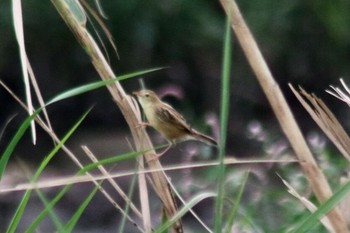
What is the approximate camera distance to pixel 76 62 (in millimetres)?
7090

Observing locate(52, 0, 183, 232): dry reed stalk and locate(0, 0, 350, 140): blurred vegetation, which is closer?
locate(52, 0, 183, 232): dry reed stalk

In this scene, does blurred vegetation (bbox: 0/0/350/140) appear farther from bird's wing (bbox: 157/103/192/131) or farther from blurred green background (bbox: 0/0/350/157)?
bird's wing (bbox: 157/103/192/131)

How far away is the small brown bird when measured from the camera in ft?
9.77

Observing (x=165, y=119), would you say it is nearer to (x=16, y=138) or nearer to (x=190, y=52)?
(x=16, y=138)

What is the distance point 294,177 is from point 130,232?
2.99m

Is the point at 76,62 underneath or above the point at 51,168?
above

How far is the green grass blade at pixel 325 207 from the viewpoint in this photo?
1.48m

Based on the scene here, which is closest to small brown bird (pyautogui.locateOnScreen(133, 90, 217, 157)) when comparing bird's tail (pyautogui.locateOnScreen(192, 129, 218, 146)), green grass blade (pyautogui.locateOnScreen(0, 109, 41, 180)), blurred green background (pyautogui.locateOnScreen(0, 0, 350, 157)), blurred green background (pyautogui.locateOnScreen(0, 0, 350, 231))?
bird's tail (pyautogui.locateOnScreen(192, 129, 218, 146))

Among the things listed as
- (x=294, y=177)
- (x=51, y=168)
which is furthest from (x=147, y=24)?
(x=294, y=177)

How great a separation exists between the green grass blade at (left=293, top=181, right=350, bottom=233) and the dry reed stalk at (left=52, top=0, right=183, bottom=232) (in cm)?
24

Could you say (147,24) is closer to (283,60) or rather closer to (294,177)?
(283,60)

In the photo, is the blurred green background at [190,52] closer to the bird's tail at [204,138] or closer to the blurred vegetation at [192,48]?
the blurred vegetation at [192,48]

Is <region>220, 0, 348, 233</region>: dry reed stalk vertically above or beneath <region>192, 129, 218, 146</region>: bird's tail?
above

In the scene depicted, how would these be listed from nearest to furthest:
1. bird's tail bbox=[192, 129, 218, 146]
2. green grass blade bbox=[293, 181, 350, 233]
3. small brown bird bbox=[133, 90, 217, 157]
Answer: green grass blade bbox=[293, 181, 350, 233] < small brown bird bbox=[133, 90, 217, 157] < bird's tail bbox=[192, 129, 218, 146]
